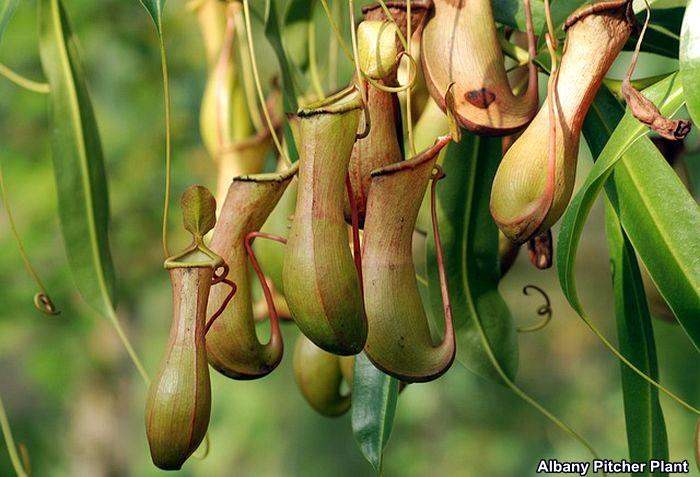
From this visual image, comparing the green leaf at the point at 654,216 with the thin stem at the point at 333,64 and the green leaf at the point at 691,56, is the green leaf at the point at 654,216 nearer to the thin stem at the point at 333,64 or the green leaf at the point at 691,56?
the green leaf at the point at 691,56

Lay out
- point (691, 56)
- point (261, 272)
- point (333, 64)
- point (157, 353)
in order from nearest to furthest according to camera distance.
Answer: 1. point (691, 56)
2. point (261, 272)
3. point (333, 64)
4. point (157, 353)

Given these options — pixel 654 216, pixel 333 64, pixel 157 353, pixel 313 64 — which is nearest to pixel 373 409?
pixel 654 216

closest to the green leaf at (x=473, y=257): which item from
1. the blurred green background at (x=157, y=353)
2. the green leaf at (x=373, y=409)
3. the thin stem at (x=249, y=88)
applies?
the green leaf at (x=373, y=409)

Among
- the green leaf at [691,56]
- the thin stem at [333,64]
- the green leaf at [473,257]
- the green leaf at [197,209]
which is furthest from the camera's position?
the thin stem at [333,64]

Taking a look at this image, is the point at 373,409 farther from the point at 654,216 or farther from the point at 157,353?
the point at 157,353

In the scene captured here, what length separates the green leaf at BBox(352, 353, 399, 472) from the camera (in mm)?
700

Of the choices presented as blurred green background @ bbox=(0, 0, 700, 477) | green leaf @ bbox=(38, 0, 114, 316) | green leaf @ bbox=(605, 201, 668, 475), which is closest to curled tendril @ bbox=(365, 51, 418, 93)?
green leaf @ bbox=(605, 201, 668, 475)

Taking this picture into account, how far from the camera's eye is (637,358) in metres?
0.71

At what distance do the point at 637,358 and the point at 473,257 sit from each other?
0.15 meters

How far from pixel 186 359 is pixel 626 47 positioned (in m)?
0.39

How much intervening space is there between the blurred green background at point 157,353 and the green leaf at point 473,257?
3.57ft

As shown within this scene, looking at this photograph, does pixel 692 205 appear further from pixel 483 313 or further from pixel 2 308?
pixel 2 308

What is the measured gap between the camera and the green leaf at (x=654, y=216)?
55cm

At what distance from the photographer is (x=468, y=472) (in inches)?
127
